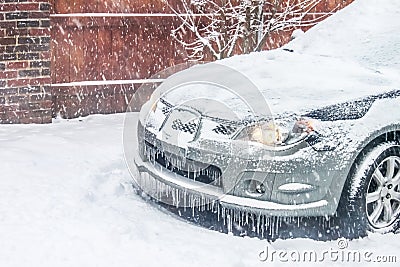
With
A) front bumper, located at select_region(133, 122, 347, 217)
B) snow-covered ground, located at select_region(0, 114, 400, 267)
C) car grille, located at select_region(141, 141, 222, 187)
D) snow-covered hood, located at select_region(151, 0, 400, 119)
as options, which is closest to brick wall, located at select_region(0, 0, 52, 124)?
snow-covered ground, located at select_region(0, 114, 400, 267)

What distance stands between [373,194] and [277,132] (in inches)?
31.2

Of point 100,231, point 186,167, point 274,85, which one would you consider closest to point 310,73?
point 274,85

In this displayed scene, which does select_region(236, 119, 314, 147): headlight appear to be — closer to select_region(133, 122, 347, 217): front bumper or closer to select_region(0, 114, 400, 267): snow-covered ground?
select_region(133, 122, 347, 217): front bumper

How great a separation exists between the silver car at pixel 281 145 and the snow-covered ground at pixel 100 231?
196mm

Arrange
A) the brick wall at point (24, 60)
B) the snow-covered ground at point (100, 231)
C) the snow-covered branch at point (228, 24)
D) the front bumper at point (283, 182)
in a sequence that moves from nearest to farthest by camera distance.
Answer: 1. the snow-covered ground at point (100, 231)
2. the front bumper at point (283, 182)
3. the brick wall at point (24, 60)
4. the snow-covered branch at point (228, 24)

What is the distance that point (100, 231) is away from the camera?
404 centimetres

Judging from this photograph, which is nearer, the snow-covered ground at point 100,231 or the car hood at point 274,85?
the snow-covered ground at point 100,231

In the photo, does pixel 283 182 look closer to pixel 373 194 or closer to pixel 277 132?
pixel 277 132

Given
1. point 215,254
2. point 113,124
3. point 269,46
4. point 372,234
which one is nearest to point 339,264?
point 372,234

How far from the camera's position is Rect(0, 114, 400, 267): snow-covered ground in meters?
3.74

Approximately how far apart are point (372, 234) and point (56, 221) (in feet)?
6.86

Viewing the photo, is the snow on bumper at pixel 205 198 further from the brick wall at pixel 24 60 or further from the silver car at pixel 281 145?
the brick wall at pixel 24 60

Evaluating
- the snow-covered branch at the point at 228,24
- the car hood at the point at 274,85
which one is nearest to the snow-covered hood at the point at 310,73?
the car hood at the point at 274,85

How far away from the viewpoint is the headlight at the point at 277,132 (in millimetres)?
4023
